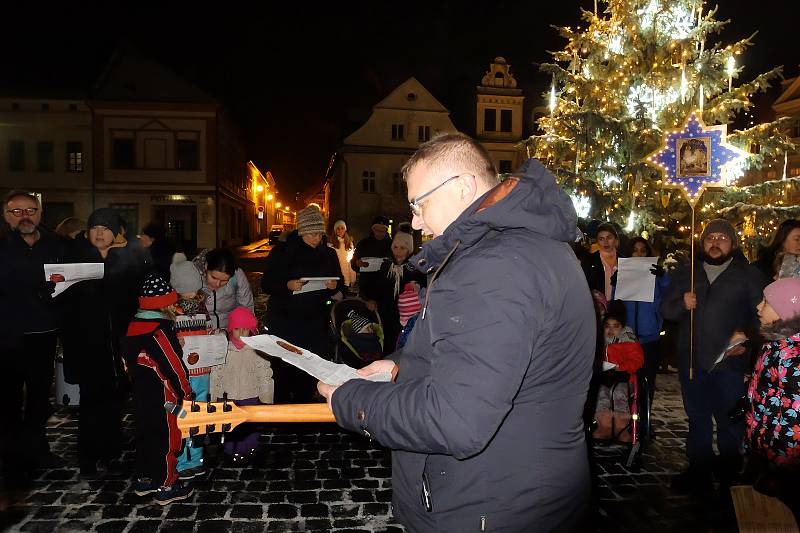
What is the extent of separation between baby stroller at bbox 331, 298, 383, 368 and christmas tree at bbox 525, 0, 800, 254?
6551mm

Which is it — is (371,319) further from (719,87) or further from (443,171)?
(719,87)

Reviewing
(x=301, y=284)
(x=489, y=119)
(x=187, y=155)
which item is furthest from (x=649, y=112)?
(x=187, y=155)

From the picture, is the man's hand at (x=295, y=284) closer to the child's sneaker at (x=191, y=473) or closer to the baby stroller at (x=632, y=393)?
the child's sneaker at (x=191, y=473)

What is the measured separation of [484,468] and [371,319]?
5501 mm

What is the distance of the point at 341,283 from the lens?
7426 millimetres

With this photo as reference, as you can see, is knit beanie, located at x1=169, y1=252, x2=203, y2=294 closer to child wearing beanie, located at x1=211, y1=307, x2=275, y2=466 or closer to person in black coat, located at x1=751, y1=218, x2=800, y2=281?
child wearing beanie, located at x1=211, y1=307, x2=275, y2=466

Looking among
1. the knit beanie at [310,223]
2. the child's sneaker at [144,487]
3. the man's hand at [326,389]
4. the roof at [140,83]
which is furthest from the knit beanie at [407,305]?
the roof at [140,83]

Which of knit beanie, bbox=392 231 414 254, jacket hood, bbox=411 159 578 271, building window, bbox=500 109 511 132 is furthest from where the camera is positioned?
building window, bbox=500 109 511 132

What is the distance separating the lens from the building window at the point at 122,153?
3856cm

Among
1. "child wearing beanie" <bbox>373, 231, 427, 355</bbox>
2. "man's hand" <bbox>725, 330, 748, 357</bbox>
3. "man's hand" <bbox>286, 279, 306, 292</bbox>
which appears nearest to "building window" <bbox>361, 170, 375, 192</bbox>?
"child wearing beanie" <bbox>373, 231, 427, 355</bbox>

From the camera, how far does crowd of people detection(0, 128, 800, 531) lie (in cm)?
164

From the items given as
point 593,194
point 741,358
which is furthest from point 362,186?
point 741,358

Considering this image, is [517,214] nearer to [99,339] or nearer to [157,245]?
[99,339]

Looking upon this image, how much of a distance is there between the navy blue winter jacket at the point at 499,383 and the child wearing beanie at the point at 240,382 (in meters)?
4.07
